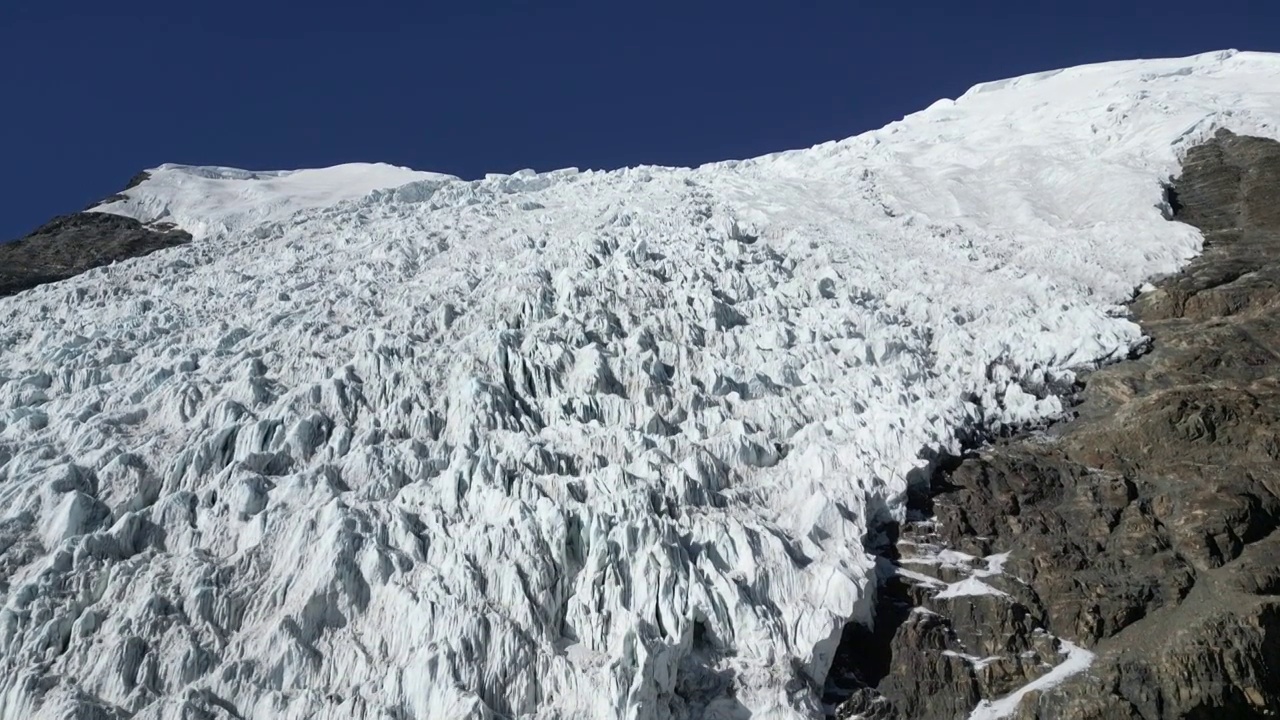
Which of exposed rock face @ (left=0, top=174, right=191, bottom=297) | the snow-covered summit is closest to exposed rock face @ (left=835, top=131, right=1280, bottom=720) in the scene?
the snow-covered summit

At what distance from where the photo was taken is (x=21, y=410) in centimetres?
3428

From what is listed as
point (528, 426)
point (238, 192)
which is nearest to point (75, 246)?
point (238, 192)

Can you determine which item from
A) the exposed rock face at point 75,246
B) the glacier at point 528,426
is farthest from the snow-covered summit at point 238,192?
the glacier at point 528,426

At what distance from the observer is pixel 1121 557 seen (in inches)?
1138

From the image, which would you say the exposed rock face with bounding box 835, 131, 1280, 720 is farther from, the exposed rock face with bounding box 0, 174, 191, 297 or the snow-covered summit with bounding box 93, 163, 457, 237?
the exposed rock face with bounding box 0, 174, 191, 297

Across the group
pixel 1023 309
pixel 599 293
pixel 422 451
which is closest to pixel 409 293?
pixel 599 293

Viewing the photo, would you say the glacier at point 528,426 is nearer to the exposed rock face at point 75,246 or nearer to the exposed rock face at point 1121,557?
the exposed rock face at point 1121,557

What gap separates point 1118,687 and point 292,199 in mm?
52378

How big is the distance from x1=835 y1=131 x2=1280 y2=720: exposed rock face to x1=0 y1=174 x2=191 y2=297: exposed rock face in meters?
44.9

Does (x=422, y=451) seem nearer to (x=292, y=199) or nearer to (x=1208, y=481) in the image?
(x=1208, y=481)

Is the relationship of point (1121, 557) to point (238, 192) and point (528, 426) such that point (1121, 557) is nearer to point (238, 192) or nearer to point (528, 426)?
point (528, 426)

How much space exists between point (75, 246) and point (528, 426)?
126ft

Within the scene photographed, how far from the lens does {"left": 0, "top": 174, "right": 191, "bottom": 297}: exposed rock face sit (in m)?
53.2

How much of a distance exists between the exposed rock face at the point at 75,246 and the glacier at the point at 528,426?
436 centimetres
